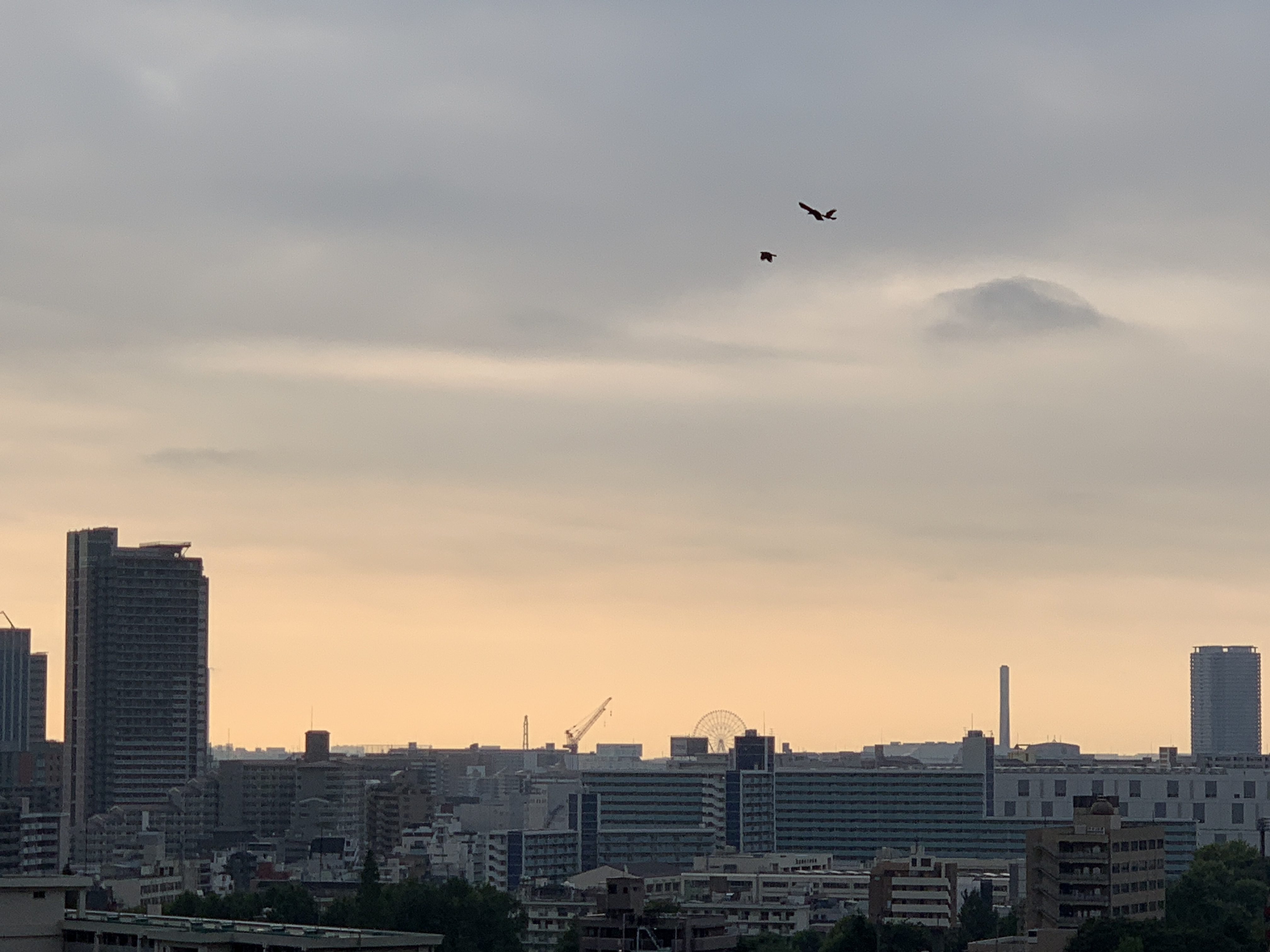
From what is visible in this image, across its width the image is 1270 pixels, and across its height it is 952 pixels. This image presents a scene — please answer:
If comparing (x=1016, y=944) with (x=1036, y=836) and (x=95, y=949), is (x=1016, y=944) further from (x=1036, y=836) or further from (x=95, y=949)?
(x=95, y=949)

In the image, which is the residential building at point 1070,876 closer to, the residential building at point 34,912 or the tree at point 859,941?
the tree at point 859,941

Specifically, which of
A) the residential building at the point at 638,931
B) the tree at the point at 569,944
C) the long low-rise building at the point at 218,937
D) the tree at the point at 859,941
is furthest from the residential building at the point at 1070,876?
the long low-rise building at the point at 218,937

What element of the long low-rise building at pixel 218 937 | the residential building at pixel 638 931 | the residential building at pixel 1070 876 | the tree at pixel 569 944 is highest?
the long low-rise building at pixel 218 937

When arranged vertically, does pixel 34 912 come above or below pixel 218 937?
above

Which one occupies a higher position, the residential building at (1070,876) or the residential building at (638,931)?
the residential building at (1070,876)

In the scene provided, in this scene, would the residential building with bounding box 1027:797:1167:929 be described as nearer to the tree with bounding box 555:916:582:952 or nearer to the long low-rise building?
Answer: the tree with bounding box 555:916:582:952

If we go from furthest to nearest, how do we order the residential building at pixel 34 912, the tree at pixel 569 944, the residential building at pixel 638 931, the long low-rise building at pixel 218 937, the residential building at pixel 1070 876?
the residential building at pixel 1070 876, the tree at pixel 569 944, the residential building at pixel 638 931, the residential building at pixel 34 912, the long low-rise building at pixel 218 937

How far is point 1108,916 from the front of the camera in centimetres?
19512

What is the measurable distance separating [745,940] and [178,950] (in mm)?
103764

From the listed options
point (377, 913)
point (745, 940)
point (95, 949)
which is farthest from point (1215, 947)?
point (95, 949)

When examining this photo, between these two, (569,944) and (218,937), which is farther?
(569,944)

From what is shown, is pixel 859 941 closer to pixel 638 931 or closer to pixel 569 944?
pixel 638 931

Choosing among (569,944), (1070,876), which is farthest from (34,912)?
(1070,876)

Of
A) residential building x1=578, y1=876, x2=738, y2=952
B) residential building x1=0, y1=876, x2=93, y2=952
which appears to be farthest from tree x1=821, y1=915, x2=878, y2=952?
residential building x1=0, y1=876, x2=93, y2=952
